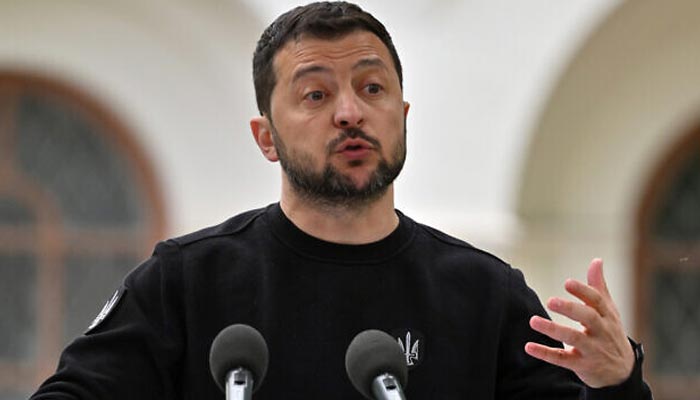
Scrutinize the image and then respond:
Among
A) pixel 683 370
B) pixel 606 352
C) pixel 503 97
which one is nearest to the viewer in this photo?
pixel 606 352

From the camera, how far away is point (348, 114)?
2807mm

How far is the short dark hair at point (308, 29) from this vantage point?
2930 mm

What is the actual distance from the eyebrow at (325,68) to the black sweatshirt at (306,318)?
27 centimetres

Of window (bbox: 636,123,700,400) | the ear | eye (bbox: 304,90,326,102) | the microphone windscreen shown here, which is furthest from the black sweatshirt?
window (bbox: 636,123,700,400)

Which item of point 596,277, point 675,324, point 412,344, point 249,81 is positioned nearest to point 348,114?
point 412,344

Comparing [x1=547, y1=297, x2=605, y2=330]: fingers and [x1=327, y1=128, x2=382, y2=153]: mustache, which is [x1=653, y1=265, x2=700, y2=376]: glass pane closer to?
[x1=327, y1=128, x2=382, y2=153]: mustache

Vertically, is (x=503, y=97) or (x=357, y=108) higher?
(x=503, y=97)

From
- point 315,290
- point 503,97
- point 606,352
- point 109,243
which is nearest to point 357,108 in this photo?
point 315,290

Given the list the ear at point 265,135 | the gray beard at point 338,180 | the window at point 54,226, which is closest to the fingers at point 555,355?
the gray beard at point 338,180

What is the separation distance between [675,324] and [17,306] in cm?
331

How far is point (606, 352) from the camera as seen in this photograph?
261cm

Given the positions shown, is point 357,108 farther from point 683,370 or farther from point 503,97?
point 683,370

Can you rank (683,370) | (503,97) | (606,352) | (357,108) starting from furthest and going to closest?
(683,370), (503,97), (357,108), (606,352)

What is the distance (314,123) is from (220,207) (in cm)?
508
